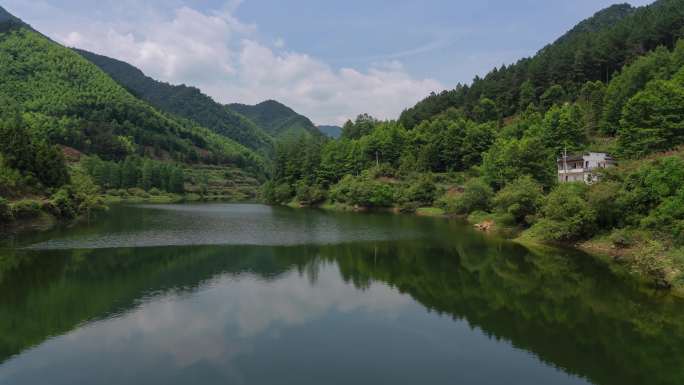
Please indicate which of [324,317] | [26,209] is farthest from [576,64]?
[26,209]

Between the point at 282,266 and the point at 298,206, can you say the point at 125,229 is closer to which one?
the point at 282,266

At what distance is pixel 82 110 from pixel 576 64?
155m

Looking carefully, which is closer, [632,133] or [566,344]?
[566,344]

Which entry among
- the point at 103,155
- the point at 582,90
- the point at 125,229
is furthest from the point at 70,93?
the point at 582,90

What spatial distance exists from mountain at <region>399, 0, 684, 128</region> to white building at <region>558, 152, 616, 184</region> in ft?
132

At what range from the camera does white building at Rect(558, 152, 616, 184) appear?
55875mm

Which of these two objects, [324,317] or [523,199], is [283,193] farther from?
[324,317]

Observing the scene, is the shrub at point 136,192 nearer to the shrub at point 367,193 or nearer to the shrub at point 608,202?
the shrub at point 367,193

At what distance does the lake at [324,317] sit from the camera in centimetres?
1664

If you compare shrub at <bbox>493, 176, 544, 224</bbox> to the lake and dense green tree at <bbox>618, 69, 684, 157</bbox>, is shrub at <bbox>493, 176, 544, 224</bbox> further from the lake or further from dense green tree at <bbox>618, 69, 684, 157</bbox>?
dense green tree at <bbox>618, 69, 684, 157</bbox>

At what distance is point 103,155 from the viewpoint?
14125 cm

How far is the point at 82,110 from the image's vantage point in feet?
518

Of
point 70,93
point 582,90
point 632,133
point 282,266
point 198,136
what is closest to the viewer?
point 282,266

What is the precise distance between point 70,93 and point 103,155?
43.0 metres
